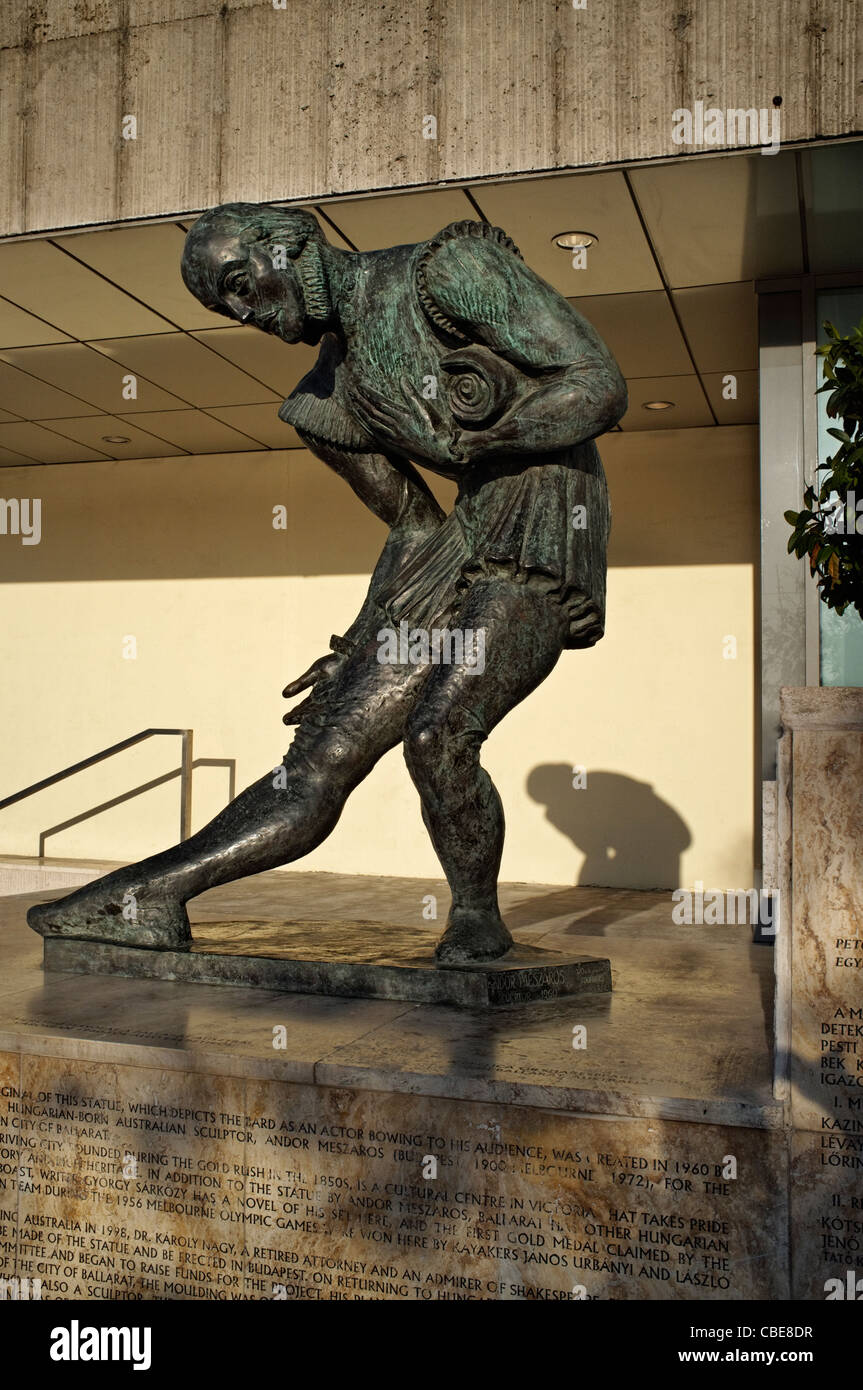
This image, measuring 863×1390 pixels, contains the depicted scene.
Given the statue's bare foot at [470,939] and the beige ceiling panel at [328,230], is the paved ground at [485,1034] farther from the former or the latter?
the beige ceiling panel at [328,230]

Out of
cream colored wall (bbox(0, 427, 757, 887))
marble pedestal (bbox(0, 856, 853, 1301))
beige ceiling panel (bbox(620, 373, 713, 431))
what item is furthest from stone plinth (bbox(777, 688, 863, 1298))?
cream colored wall (bbox(0, 427, 757, 887))

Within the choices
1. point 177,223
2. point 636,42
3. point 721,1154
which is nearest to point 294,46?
point 177,223

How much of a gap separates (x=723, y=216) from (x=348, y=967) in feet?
11.4

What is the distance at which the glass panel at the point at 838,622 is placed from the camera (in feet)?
18.1

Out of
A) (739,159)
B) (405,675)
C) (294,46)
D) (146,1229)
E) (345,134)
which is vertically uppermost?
(294,46)

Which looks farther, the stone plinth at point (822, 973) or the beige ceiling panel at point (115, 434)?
the beige ceiling panel at point (115, 434)

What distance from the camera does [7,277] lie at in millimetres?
5852

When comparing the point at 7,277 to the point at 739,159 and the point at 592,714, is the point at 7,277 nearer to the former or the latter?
the point at 739,159

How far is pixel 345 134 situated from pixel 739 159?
157cm

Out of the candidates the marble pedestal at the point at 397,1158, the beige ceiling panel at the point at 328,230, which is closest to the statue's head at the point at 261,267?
the marble pedestal at the point at 397,1158

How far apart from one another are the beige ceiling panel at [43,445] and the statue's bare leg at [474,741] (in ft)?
19.8

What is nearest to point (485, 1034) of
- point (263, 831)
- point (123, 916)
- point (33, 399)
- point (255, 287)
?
point (263, 831)

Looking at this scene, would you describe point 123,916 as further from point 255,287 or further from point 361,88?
point 361,88

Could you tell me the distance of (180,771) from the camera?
8.62 metres
